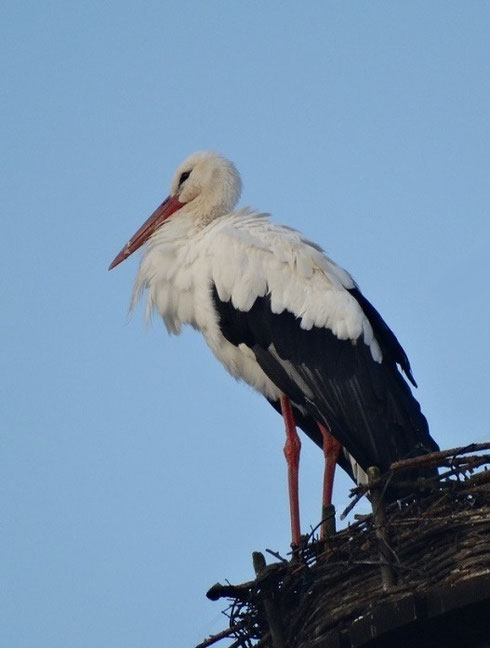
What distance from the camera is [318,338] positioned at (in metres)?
8.12

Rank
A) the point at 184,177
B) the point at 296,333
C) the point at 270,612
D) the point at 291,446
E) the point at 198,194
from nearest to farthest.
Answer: the point at 270,612, the point at 296,333, the point at 291,446, the point at 198,194, the point at 184,177

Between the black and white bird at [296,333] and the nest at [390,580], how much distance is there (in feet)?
4.17

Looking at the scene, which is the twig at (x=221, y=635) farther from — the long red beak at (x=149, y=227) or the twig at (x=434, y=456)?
the long red beak at (x=149, y=227)

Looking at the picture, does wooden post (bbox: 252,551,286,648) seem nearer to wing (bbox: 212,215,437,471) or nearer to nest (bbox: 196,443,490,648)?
nest (bbox: 196,443,490,648)

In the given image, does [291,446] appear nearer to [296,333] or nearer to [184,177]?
[296,333]

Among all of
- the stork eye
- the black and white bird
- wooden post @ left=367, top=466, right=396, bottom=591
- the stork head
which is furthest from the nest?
the stork eye

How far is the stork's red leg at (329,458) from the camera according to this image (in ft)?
26.1

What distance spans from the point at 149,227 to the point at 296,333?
1.75 m

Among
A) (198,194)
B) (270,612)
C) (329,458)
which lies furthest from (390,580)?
(198,194)

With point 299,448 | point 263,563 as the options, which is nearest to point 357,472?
point 299,448

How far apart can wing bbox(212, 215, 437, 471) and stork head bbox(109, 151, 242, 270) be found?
2.73 ft

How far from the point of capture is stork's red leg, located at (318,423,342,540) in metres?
7.96

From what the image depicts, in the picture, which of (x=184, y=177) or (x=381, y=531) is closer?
(x=381, y=531)

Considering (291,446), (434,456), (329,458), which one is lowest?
(434,456)
